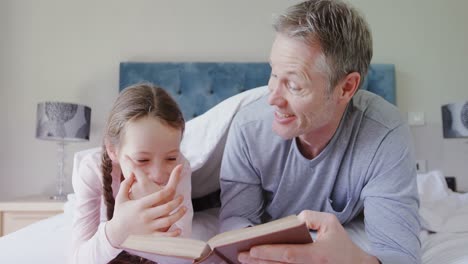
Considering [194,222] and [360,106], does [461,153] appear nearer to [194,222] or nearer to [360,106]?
[360,106]

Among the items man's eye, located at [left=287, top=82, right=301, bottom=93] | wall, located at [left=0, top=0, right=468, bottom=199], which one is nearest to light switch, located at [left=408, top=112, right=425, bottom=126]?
wall, located at [left=0, top=0, right=468, bottom=199]

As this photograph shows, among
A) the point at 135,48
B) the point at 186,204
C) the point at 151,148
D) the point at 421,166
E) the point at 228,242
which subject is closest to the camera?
the point at 228,242

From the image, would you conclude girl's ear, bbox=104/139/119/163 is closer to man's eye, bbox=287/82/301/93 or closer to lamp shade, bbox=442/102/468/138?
man's eye, bbox=287/82/301/93

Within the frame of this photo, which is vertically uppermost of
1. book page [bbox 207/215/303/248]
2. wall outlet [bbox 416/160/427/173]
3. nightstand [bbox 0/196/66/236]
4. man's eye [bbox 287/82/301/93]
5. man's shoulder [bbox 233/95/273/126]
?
man's eye [bbox 287/82/301/93]

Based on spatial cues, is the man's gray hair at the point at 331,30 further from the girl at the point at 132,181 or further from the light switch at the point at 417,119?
the light switch at the point at 417,119

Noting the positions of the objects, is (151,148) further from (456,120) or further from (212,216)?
(456,120)

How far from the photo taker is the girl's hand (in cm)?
64

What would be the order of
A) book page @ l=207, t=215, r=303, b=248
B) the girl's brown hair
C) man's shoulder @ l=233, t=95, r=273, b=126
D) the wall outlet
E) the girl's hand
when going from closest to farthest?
1. book page @ l=207, t=215, r=303, b=248
2. the girl's hand
3. the girl's brown hair
4. man's shoulder @ l=233, t=95, r=273, b=126
5. the wall outlet

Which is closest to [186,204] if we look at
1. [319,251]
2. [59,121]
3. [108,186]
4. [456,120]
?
[108,186]

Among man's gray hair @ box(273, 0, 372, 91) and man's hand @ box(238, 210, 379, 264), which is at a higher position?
man's gray hair @ box(273, 0, 372, 91)

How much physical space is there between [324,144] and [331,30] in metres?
0.28

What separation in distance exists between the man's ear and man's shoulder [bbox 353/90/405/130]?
0.22ft

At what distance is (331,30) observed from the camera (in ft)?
2.88

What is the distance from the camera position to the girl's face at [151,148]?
2.67 ft
